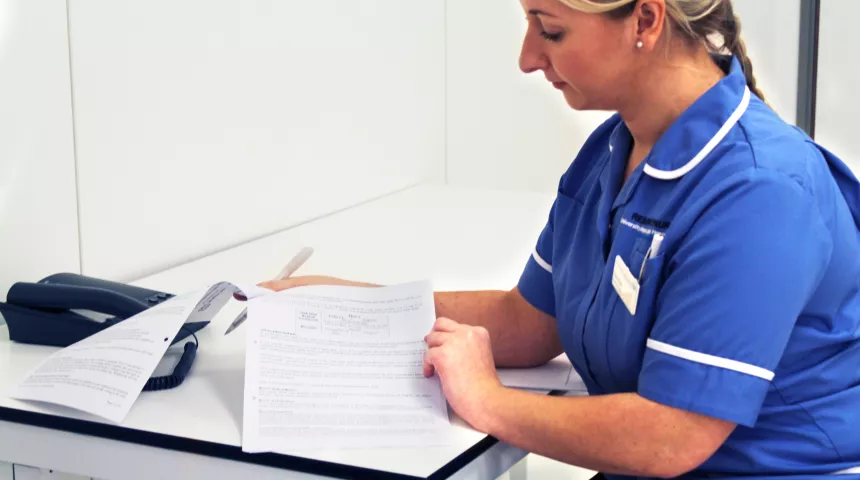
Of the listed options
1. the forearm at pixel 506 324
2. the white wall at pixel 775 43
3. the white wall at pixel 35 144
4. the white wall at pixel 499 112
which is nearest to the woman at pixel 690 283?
the forearm at pixel 506 324

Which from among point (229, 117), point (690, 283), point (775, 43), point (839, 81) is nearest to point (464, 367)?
point (690, 283)

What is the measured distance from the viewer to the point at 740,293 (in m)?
1.07

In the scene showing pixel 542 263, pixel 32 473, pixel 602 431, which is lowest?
pixel 32 473

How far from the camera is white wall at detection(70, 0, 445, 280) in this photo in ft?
6.17

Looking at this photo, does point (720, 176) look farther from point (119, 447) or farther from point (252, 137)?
point (252, 137)

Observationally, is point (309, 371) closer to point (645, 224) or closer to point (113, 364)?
point (113, 364)

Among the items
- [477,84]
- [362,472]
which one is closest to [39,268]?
[362,472]

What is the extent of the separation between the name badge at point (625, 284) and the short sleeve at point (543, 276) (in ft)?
0.92

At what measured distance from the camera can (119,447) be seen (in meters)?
1.19

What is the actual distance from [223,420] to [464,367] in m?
0.28

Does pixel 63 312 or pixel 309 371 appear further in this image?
pixel 63 312

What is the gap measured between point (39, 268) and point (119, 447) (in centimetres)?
67

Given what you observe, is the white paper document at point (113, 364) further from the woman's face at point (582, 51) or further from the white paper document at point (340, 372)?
the woman's face at point (582, 51)

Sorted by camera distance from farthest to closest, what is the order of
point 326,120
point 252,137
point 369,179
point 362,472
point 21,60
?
point 369,179 < point 326,120 < point 252,137 < point 21,60 < point 362,472
